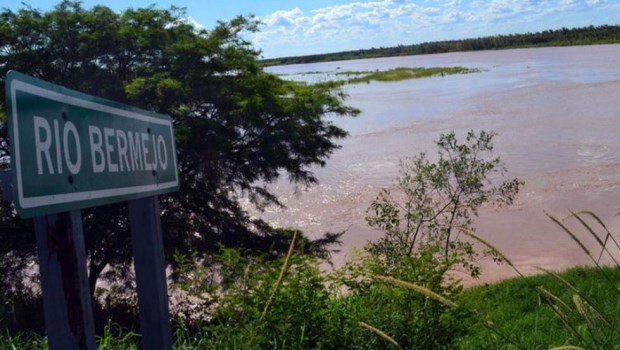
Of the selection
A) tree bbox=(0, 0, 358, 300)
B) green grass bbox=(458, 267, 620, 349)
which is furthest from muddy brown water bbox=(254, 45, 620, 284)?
tree bbox=(0, 0, 358, 300)

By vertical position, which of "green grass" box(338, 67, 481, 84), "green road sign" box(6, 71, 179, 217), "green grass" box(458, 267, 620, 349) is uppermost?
"green grass" box(338, 67, 481, 84)

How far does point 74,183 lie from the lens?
166cm

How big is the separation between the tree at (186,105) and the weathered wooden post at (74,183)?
5263mm

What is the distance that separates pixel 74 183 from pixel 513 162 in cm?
1702

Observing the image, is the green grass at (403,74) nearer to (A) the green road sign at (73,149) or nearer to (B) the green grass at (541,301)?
(B) the green grass at (541,301)

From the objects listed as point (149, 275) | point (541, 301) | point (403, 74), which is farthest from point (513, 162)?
point (403, 74)

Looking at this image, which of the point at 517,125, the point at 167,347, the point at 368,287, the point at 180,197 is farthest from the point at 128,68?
the point at 517,125

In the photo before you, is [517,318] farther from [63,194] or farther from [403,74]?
[403,74]

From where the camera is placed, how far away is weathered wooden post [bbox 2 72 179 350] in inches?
58.7

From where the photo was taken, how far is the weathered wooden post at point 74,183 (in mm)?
1491

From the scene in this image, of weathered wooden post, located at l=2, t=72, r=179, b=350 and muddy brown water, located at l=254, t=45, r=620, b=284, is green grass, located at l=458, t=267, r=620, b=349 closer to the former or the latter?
muddy brown water, located at l=254, t=45, r=620, b=284

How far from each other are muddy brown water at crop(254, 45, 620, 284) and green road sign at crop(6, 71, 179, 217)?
395 cm

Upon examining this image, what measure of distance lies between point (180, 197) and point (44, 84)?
6.78 m

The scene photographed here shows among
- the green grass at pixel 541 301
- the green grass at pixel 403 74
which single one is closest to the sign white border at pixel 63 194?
the green grass at pixel 541 301
